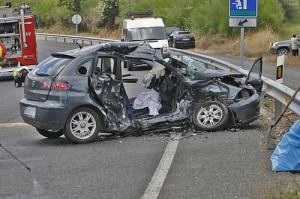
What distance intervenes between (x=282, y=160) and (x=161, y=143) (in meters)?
2.67

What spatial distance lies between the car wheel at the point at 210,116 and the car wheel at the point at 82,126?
171cm

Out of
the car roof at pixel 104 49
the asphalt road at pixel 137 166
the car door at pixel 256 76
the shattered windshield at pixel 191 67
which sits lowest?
the asphalt road at pixel 137 166

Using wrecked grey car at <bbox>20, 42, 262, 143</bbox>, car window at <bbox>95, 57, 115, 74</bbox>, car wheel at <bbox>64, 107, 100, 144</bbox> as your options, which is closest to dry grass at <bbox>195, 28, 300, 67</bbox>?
wrecked grey car at <bbox>20, 42, 262, 143</bbox>

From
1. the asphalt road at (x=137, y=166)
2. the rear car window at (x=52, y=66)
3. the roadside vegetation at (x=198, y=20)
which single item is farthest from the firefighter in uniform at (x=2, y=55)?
the roadside vegetation at (x=198, y=20)

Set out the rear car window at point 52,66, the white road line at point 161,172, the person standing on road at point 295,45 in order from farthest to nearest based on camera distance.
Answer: the person standing on road at point 295,45 < the rear car window at point 52,66 < the white road line at point 161,172

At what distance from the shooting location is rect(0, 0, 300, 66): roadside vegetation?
41113 millimetres

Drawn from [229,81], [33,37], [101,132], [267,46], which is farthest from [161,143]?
[267,46]

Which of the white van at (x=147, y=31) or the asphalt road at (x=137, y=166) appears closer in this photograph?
the asphalt road at (x=137, y=166)

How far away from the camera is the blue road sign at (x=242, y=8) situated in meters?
15.2

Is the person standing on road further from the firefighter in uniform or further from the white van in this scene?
the firefighter in uniform

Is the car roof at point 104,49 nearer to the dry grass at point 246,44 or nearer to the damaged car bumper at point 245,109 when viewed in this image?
the damaged car bumper at point 245,109

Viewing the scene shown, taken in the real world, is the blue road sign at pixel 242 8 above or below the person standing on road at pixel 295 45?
above

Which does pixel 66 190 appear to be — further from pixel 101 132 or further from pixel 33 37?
pixel 33 37

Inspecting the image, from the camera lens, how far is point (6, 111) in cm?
1338
